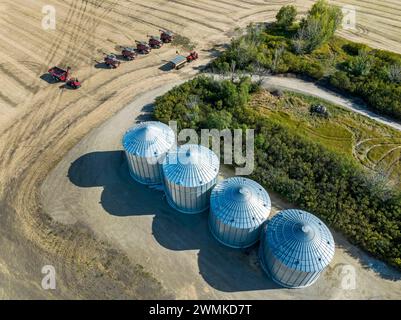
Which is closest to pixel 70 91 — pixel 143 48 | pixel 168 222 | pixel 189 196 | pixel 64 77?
pixel 64 77

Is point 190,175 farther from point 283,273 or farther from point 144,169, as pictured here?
point 283,273

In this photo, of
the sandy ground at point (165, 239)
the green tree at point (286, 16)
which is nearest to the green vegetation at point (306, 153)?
the sandy ground at point (165, 239)

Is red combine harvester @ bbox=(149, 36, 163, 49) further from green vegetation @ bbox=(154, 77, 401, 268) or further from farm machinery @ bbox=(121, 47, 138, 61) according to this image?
green vegetation @ bbox=(154, 77, 401, 268)

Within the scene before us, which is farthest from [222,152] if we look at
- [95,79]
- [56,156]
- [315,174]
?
[95,79]

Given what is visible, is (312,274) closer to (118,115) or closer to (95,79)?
(118,115)

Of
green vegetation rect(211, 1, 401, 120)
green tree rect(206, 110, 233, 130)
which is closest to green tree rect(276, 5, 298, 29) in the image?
green vegetation rect(211, 1, 401, 120)

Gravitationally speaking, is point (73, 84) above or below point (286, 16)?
below
